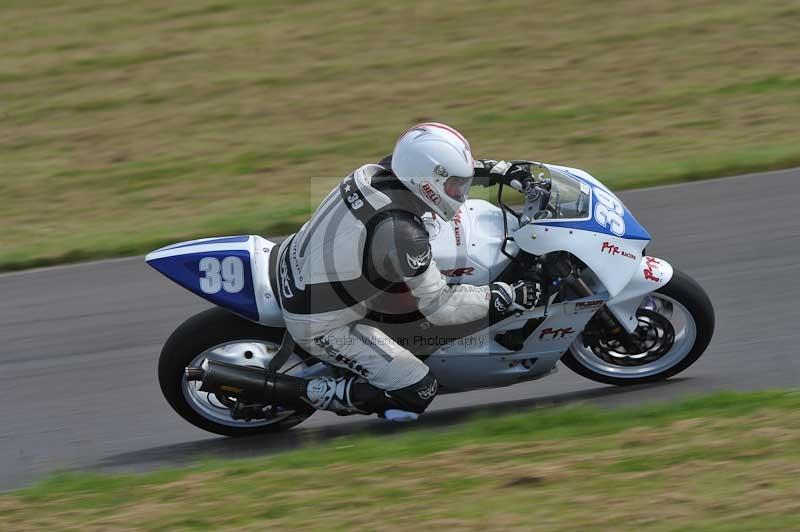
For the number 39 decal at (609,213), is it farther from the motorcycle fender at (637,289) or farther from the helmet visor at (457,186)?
the helmet visor at (457,186)

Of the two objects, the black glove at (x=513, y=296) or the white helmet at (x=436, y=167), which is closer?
the white helmet at (x=436, y=167)

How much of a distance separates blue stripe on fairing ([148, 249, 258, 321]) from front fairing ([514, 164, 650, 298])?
4.43 feet

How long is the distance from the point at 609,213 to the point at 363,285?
1266mm

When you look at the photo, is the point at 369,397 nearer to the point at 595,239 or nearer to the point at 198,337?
the point at 198,337

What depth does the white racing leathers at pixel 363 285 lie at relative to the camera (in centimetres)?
525

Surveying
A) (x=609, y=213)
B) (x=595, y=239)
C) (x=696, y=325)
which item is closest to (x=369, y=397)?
(x=595, y=239)

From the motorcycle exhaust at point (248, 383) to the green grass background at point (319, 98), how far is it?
11.2 ft

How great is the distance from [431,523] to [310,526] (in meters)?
0.51

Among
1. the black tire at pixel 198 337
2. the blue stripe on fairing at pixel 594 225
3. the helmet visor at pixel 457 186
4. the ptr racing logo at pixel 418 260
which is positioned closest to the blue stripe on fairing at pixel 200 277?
the black tire at pixel 198 337

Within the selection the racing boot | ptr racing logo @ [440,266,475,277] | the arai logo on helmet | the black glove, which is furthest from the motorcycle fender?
the arai logo on helmet

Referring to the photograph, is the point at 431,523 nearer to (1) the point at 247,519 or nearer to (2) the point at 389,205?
(1) the point at 247,519

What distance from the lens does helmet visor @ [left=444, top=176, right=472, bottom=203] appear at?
5175 millimetres

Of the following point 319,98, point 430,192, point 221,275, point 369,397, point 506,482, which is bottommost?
point 506,482

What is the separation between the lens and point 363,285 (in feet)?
17.8
